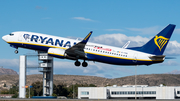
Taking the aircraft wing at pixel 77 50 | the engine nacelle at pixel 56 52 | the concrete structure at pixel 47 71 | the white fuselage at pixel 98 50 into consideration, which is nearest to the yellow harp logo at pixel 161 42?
the white fuselage at pixel 98 50

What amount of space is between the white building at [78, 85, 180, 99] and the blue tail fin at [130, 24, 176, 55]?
193 ft

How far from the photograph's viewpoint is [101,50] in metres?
70.5

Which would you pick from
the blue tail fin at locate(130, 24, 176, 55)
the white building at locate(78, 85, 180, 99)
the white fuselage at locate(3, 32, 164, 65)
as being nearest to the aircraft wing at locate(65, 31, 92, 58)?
the white fuselage at locate(3, 32, 164, 65)

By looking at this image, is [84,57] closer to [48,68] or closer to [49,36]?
[49,36]

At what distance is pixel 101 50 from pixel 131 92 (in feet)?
214

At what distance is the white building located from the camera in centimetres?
12688

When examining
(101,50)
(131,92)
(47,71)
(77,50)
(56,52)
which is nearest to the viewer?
(56,52)

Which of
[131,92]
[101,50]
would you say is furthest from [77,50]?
[131,92]

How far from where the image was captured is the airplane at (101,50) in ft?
231

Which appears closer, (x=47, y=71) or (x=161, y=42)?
(x=161, y=42)

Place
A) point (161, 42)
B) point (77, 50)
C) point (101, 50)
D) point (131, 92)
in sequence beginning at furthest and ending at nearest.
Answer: point (131, 92) → point (161, 42) → point (77, 50) → point (101, 50)

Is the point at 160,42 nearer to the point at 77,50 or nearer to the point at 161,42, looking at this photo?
the point at 161,42

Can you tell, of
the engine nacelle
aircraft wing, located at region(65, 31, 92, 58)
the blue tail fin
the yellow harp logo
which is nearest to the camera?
aircraft wing, located at region(65, 31, 92, 58)

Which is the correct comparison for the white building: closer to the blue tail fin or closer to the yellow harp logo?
the blue tail fin
